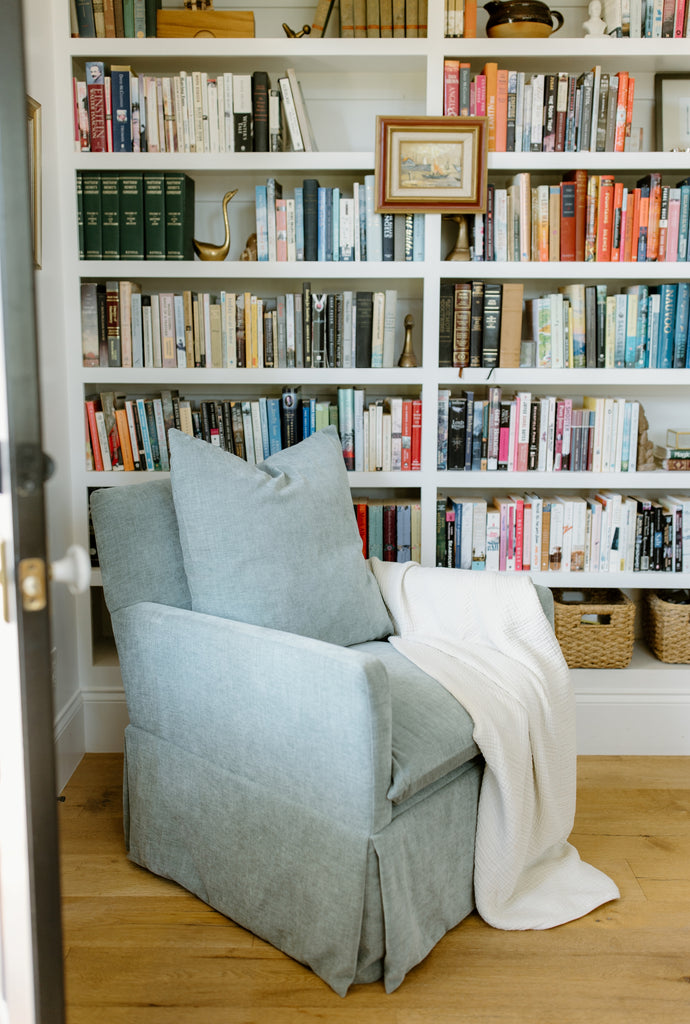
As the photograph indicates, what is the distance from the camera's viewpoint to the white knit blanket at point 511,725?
1.97 m

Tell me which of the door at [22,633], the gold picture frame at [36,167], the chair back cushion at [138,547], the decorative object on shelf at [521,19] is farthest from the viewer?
the decorative object on shelf at [521,19]

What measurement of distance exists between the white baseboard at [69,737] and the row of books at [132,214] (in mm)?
1323

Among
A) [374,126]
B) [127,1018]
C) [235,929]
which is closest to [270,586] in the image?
[235,929]

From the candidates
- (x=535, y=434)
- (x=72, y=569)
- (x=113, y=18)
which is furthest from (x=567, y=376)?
(x=72, y=569)

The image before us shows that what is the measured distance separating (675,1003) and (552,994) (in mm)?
227

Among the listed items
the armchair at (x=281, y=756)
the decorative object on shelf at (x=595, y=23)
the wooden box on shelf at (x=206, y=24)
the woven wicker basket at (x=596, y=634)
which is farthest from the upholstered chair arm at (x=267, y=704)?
the decorative object on shelf at (x=595, y=23)

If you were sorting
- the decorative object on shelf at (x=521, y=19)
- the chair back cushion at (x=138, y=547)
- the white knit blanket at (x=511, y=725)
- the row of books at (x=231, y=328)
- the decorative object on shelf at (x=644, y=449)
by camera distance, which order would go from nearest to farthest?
1. the white knit blanket at (x=511, y=725)
2. the chair back cushion at (x=138, y=547)
3. the decorative object on shelf at (x=521, y=19)
4. the row of books at (x=231, y=328)
5. the decorative object on shelf at (x=644, y=449)

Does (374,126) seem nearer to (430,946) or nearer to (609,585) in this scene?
(609,585)

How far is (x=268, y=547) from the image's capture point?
2.09 m

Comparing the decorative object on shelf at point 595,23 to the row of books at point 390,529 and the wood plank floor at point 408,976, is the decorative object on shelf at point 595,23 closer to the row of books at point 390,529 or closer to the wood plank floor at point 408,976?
the row of books at point 390,529

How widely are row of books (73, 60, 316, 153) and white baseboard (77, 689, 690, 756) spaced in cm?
163

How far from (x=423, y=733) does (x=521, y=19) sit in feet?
6.59

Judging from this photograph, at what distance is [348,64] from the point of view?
2713 millimetres

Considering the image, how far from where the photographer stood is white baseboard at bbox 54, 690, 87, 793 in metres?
2.65
